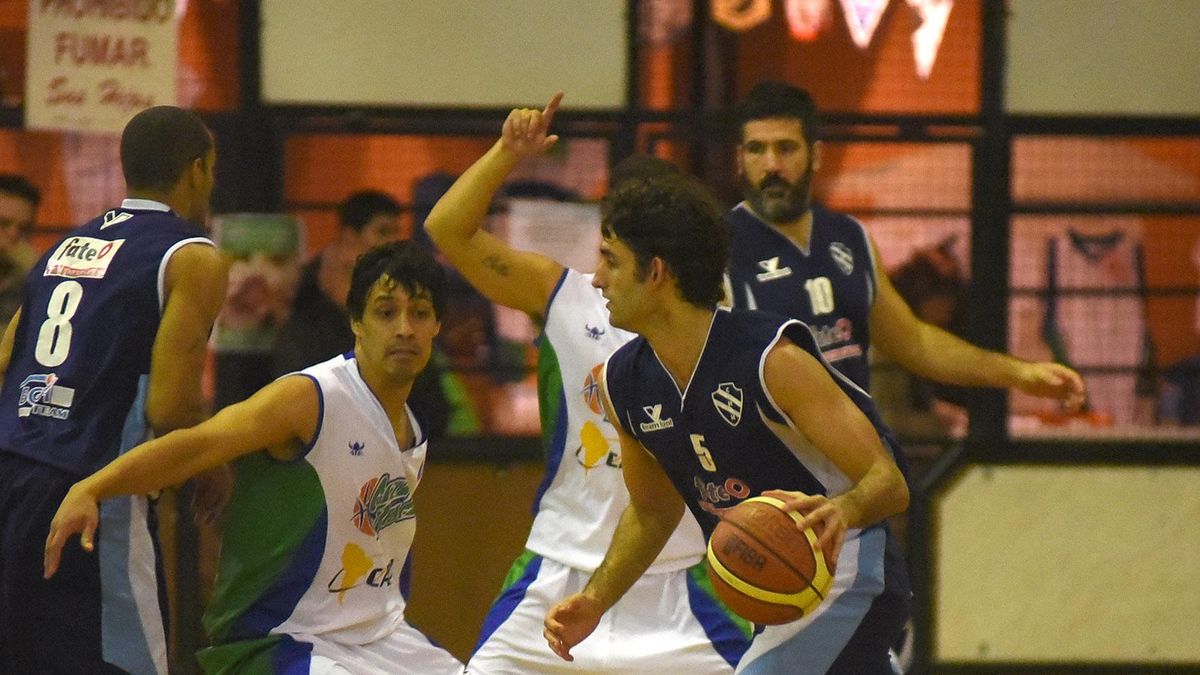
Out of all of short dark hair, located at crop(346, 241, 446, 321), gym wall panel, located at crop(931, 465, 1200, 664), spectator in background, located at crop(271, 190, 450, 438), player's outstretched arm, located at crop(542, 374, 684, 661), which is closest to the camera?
player's outstretched arm, located at crop(542, 374, 684, 661)

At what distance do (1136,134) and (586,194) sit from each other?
2150 millimetres

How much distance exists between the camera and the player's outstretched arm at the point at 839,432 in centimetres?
386

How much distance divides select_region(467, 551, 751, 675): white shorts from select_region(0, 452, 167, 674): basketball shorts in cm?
93

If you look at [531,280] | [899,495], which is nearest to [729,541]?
[899,495]

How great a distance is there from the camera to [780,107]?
18.9ft

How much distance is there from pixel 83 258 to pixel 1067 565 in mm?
4144

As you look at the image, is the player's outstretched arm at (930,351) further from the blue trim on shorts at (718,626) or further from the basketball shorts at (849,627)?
the basketball shorts at (849,627)

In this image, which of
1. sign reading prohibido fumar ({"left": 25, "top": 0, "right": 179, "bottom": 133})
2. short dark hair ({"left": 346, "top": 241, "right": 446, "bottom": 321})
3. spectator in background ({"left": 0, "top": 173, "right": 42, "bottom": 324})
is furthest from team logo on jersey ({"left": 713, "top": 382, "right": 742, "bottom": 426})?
spectator in background ({"left": 0, "top": 173, "right": 42, "bottom": 324})

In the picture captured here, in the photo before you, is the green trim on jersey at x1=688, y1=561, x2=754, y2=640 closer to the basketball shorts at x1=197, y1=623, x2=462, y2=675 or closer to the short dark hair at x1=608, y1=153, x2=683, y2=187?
the basketball shorts at x1=197, y1=623, x2=462, y2=675

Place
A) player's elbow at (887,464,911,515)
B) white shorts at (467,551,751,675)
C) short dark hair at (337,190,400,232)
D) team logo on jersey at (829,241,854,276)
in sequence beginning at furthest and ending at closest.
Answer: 1. short dark hair at (337,190,400,232)
2. team logo on jersey at (829,241,854,276)
3. white shorts at (467,551,751,675)
4. player's elbow at (887,464,911,515)

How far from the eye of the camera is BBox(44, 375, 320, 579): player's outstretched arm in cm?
421

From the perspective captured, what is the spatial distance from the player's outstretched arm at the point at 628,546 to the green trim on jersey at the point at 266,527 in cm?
68

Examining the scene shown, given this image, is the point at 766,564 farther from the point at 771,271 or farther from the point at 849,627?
the point at 771,271

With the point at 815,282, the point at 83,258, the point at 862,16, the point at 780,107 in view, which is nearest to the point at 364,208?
the point at 780,107
